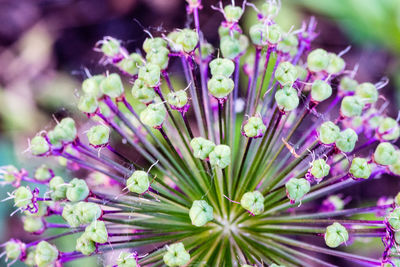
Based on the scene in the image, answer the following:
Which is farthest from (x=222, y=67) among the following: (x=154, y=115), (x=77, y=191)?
(x=77, y=191)

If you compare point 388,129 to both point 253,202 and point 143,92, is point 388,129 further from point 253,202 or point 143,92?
point 143,92

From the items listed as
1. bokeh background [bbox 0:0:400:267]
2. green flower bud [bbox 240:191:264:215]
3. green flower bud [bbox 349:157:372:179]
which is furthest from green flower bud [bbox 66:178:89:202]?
bokeh background [bbox 0:0:400:267]

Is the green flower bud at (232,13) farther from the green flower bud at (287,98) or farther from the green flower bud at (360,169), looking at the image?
the green flower bud at (360,169)

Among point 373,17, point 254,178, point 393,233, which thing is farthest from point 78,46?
point 393,233

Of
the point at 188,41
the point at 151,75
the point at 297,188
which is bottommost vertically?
the point at 297,188

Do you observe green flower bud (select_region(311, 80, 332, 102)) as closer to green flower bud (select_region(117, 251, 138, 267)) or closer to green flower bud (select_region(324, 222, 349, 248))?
green flower bud (select_region(324, 222, 349, 248))

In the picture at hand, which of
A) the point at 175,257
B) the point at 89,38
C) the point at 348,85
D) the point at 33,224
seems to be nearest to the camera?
the point at 175,257

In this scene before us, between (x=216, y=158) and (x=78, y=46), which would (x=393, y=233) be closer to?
(x=216, y=158)
